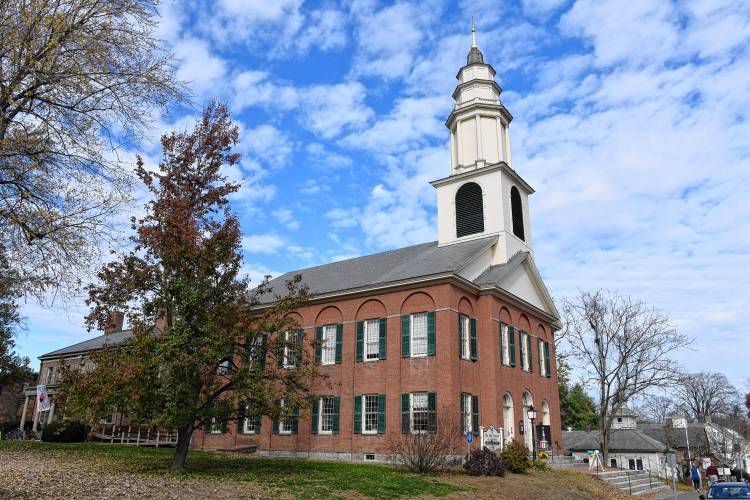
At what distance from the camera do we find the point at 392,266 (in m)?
32.2

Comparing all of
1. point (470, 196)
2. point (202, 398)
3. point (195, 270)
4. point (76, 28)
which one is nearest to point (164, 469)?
point (202, 398)

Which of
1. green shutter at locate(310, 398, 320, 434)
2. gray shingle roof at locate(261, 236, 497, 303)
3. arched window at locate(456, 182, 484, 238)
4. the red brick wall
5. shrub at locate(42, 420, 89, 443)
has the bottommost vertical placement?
shrub at locate(42, 420, 89, 443)

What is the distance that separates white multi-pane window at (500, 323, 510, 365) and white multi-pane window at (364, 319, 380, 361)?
20.4 feet

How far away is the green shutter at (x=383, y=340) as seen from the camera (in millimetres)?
27703

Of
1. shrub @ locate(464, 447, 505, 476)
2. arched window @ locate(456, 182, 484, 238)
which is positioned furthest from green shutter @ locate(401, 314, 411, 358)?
arched window @ locate(456, 182, 484, 238)

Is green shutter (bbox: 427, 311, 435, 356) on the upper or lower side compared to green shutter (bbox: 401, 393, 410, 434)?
upper

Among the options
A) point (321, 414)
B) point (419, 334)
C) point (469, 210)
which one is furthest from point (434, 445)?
point (469, 210)

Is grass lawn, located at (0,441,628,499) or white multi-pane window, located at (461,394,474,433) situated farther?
white multi-pane window, located at (461,394,474,433)

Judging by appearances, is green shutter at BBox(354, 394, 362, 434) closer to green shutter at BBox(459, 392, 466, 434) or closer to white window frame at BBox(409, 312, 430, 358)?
white window frame at BBox(409, 312, 430, 358)

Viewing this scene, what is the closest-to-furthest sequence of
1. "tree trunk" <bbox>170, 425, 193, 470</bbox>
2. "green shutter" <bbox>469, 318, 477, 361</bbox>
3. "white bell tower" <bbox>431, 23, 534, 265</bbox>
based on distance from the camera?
"tree trunk" <bbox>170, 425, 193, 470</bbox>
"green shutter" <bbox>469, 318, 477, 361</bbox>
"white bell tower" <bbox>431, 23, 534, 265</bbox>

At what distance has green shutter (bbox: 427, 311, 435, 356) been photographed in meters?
26.1

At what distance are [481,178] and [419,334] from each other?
1033cm

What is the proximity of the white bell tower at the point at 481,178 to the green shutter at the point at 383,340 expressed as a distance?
707 centimetres

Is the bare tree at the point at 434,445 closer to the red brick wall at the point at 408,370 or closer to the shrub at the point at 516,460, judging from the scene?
the red brick wall at the point at 408,370
